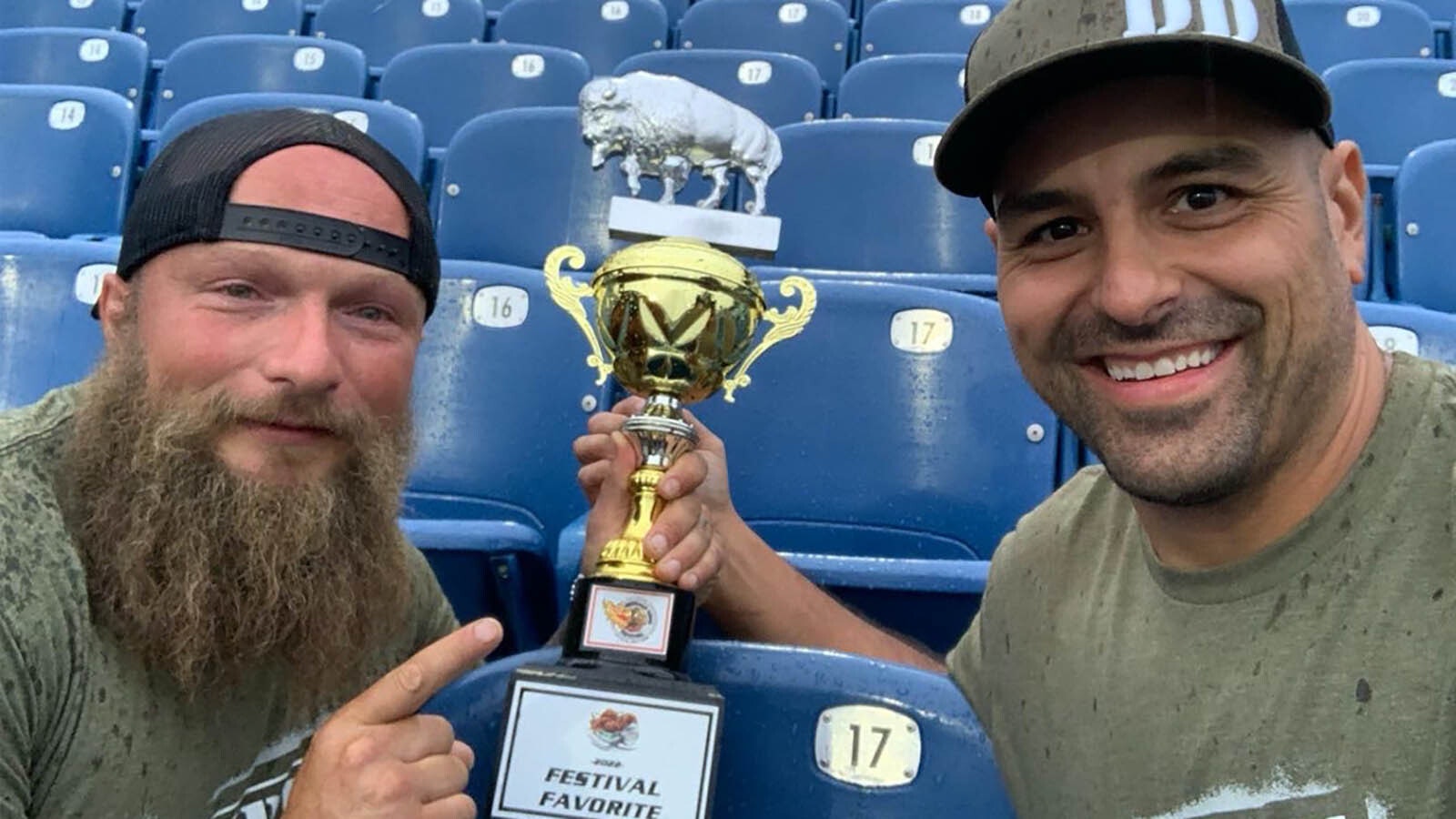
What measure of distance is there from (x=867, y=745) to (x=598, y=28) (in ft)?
12.5

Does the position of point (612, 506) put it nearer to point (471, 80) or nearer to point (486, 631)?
point (486, 631)

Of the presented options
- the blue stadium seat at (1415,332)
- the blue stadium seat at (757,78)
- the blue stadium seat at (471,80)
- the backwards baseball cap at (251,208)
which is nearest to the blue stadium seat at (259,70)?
the blue stadium seat at (471,80)

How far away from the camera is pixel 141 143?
3.48m

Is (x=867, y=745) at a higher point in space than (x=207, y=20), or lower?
lower

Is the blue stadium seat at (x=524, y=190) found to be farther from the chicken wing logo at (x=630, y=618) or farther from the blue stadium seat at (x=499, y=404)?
the chicken wing logo at (x=630, y=618)

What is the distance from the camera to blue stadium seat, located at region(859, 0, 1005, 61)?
13.9ft

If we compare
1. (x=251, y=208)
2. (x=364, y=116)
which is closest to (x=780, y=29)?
(x=364, y=116)

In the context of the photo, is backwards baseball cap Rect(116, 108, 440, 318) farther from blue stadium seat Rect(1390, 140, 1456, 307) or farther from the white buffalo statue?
blue stadium seat Rect(1390, 140, 1456, 307)

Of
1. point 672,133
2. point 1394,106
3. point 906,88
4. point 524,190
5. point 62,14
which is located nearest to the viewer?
point 672,133

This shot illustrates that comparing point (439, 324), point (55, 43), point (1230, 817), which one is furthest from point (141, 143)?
point (1230, 817)

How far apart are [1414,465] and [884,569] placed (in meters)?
0.60

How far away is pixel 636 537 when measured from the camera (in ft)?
4.09

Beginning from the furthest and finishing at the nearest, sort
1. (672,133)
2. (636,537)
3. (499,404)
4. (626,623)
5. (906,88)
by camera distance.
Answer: (906,88) → (499,404) → (672,133) → (636,537) → (626,623)

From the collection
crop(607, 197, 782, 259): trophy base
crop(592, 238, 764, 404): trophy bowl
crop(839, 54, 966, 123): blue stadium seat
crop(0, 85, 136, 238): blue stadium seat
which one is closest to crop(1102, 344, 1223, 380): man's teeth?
crop(592, 238, 764, 404): trophy bowl
